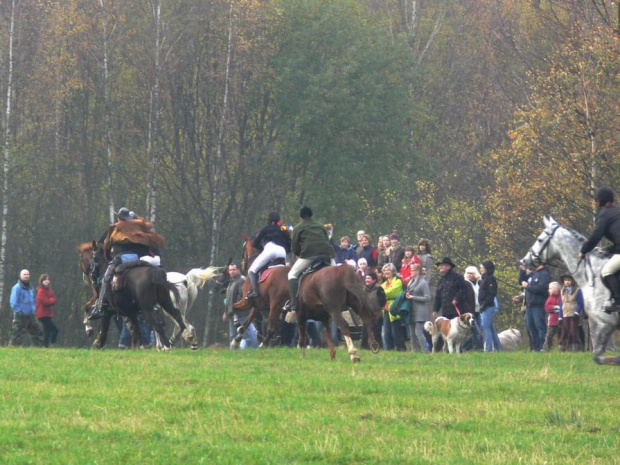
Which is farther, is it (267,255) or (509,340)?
(509,340)

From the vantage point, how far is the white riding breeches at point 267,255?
925 inches

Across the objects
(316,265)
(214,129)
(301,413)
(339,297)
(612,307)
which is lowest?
(301,413)

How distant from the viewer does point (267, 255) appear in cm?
2353

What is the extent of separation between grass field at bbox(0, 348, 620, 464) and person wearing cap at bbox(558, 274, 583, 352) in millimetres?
6463

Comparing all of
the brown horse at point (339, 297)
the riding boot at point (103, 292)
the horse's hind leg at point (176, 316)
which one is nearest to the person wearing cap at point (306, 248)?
the brown horse at point (339, 297)

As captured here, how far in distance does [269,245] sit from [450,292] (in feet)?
11.7

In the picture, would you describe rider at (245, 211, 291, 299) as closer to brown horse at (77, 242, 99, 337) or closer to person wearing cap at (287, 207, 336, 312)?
brown horse at (77, 242, 99, 337)

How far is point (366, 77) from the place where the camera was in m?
52.6

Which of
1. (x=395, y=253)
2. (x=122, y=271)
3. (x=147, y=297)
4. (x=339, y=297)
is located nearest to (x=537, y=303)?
(x=395, y=253)

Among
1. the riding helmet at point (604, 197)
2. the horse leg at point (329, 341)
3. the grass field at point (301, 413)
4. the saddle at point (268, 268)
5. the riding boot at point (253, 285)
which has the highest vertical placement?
the riding helmet at point (604, 197)

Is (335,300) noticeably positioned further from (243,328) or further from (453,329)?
(453,329)

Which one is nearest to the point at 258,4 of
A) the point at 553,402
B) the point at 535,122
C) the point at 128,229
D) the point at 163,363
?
the point at 535,122

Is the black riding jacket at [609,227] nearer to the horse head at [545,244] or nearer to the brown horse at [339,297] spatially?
the horse head at [545,244]

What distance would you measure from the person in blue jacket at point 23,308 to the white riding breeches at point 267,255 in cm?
766
